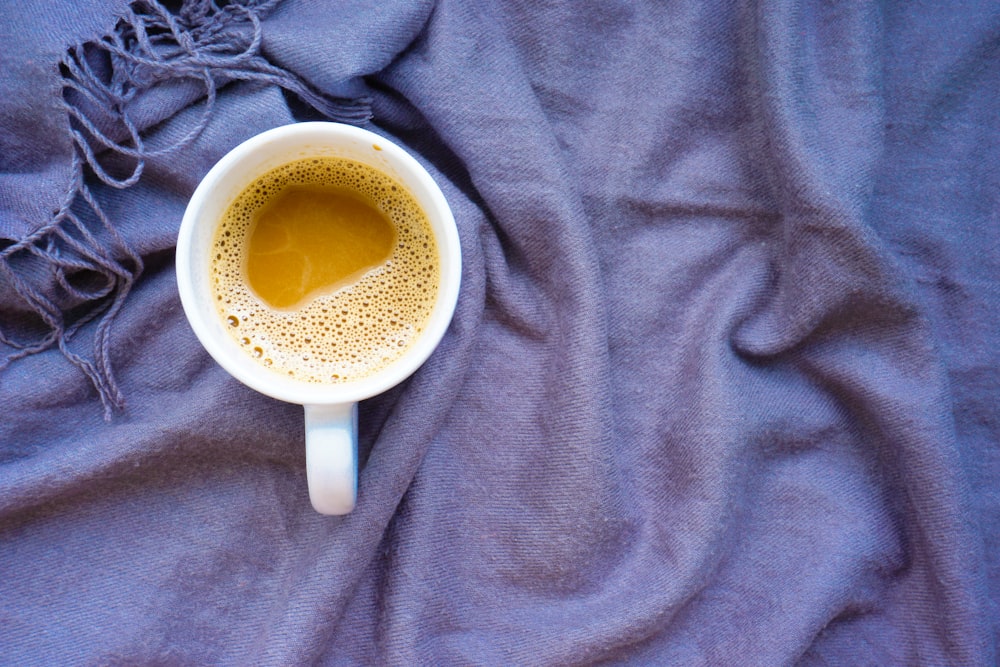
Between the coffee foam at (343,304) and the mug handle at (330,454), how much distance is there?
0.27 feet

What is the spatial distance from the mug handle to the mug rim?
0.01 meters

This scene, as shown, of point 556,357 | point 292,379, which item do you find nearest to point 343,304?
point 292,379

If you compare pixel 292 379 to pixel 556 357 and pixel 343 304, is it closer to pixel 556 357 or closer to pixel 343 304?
pixel 343 304

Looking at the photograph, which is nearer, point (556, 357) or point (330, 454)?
point (330, 454)

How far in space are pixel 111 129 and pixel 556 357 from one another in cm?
50

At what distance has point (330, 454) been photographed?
2.12ft

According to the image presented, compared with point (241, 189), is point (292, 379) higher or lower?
lower

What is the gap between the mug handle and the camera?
65cm

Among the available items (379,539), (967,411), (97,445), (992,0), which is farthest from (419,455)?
(992,0)

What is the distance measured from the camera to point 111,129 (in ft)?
2.49

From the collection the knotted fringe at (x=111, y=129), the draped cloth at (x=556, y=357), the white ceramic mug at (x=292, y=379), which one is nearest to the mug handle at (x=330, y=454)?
the white ceramic mug at (x=292, y=379)

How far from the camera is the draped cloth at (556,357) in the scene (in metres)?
0.77

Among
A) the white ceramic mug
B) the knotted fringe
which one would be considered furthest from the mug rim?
the knotted fringe

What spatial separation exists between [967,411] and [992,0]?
1.50 ft
